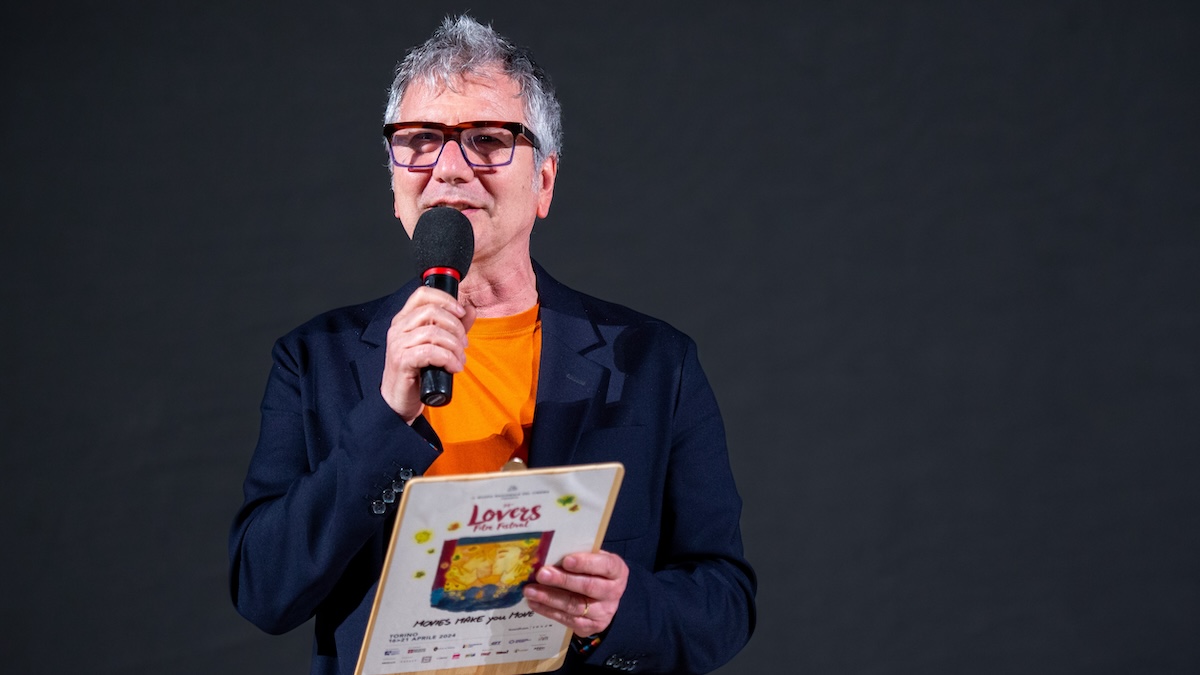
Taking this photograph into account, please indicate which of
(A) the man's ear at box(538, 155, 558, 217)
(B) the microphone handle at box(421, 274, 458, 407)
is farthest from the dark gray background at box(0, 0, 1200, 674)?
Answer: (B) the microphone handle at box(421, 274, 458, 407)

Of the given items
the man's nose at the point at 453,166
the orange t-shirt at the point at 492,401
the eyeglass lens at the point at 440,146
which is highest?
the eyeglass lens at the point at 440,146

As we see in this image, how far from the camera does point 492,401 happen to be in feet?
5.43

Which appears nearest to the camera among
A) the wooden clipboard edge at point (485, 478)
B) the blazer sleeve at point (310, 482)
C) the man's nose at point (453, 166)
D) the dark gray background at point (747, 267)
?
the wooden clipboard edge at point (485, 478)

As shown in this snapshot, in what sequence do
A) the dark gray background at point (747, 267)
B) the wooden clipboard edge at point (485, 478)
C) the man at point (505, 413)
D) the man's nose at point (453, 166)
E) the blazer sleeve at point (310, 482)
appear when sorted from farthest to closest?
the dark gray background at point (747, 267) < the man's nose at point (453, 166) < the man at point (505, 413) < the blazer sleeve at point (310, 482) < the wooden clipboard edge at point (485, 478)

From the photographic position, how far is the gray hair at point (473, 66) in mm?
1634

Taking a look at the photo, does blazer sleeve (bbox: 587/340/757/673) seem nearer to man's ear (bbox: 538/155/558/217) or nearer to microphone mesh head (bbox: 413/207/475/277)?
man's ear (bbox: 538/155/558/217)

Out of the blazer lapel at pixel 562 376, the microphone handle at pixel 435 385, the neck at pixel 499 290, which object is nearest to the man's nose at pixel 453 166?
the neck at pixel 499 290

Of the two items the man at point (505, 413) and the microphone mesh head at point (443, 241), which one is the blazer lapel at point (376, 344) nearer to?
the man at point (505, 413)

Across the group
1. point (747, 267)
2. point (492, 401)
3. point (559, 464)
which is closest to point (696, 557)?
point (559, 464)

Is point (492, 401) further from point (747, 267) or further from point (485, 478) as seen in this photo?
point (747, 267)

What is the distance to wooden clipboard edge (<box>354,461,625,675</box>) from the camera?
121 cm

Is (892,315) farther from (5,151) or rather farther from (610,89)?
(5,151)

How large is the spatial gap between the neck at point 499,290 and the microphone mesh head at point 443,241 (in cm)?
17

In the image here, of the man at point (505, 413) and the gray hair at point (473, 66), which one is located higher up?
the gray hair at point (473, 66)
